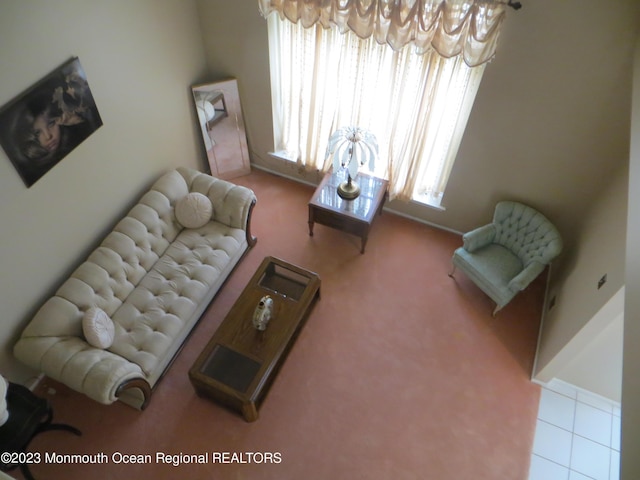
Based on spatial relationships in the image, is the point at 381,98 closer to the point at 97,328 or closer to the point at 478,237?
the point at 478,237

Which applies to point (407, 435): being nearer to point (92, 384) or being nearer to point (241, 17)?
point (92, 384)

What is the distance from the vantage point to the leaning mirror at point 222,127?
435 cm

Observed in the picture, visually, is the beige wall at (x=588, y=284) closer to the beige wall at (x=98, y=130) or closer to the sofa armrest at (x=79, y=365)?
the sofa armrest at (x=79, y=365)

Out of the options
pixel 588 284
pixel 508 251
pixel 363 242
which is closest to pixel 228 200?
pixel 363 242

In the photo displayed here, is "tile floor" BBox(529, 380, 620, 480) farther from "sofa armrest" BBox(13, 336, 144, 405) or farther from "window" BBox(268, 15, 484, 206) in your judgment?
"sofa armrest" BBox(13, 336, 144, 405)

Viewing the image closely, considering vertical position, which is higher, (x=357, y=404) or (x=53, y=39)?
(x=53, y=39)

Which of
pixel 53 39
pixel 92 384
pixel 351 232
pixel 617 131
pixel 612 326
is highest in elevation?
pixel 53 39

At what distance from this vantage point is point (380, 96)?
387cm

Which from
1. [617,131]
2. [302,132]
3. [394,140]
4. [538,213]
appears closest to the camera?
[617,131]

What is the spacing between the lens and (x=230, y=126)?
4660 mm

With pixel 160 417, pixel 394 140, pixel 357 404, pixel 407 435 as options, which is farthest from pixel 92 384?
pixel 394 140

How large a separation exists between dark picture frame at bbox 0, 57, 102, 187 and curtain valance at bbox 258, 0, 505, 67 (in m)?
1.67

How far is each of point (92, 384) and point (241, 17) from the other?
Result: 316cm

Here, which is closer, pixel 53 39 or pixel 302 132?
pixel 53 39
